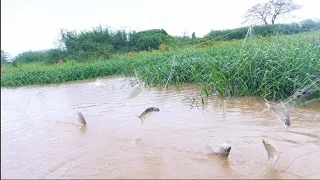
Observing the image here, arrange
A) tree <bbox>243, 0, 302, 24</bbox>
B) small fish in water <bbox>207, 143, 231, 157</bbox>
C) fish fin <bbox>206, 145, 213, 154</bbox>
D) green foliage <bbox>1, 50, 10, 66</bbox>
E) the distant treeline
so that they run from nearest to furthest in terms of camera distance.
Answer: green foliage <bbox>1, 50, 10, 66</bbox>, small fish in water <bbox>207, 143, 231, 157</bbox>, fish fin <bbox>206, 145, 213, 154</bbox>, tree <bbox>243, 0, 302, 24</bbox>, the distant treeline

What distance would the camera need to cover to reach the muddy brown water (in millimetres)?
2334

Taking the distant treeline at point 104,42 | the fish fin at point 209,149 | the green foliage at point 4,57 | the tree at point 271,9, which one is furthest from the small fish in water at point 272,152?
the distant treeline at point 104,42

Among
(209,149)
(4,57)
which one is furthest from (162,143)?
(4,57)

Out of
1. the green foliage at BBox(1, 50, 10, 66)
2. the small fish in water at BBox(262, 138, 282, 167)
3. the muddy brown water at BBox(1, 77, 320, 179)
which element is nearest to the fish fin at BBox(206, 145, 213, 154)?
the muddy brown water at BBox(1, 77, 320, 179)

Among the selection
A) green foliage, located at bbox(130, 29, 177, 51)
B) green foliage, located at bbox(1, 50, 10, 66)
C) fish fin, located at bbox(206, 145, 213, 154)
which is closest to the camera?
green foliage, located at bbox(1, 50, 10, 66)

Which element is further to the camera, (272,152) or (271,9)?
(271,9)

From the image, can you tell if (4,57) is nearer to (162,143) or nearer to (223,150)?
(223,150)

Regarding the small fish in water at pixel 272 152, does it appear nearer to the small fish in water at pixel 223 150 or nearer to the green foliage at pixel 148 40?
the small fish in water at pixel 223 150

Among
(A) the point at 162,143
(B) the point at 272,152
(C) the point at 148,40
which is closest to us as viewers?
(B) the point at 272,152

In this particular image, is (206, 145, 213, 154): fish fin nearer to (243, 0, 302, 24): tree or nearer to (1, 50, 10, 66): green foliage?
(1, 50, 10, 66): green foliage

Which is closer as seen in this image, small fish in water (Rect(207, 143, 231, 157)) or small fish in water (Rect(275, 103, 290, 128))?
small fish in water (Rect(207, 143, 231, 157))

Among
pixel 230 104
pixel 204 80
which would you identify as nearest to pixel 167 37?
pixel 204 80

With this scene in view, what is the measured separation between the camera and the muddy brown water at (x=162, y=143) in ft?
7.66

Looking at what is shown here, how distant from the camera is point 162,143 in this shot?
3.09 m
